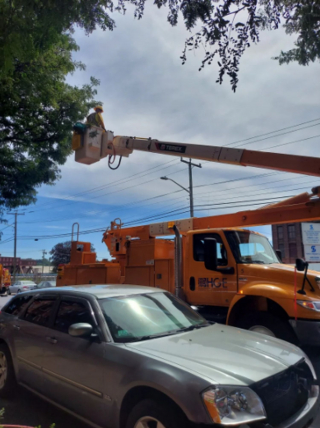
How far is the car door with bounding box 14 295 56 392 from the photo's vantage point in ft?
13.8

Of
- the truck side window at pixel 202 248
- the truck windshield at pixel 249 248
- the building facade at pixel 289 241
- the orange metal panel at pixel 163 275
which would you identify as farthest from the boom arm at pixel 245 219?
the building facade at pixel 289 241

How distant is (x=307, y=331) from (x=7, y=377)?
14.1 feet

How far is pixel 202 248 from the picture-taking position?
24.0 feet

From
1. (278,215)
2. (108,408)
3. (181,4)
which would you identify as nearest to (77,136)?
(181,4)

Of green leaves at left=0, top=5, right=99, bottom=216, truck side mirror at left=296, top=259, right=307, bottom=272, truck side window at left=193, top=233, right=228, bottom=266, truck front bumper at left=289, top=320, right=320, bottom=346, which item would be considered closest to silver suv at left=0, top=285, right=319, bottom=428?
truck front bumper at left=289, top=320, right=320, bottom=346

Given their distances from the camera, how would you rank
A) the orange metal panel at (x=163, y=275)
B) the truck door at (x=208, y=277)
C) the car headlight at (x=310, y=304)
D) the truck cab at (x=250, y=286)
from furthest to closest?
1. the orange metal panel at (x=163, y=275)
2. the truck door at (x=208, y=277)
3. the truck cab at (x=250, y=286)
4. the car headlight at (x=310, y=304)

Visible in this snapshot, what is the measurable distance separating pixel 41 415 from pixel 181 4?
17.4 feet

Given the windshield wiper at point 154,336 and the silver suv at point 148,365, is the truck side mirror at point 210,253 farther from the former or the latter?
the windshield wiper at point 154,336

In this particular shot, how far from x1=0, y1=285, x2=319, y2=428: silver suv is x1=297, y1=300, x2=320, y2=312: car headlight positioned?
176 centimetres

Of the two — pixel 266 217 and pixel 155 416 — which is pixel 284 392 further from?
pixel 266 217

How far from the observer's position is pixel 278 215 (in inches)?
267

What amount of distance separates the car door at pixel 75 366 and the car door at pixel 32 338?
0.54 ft

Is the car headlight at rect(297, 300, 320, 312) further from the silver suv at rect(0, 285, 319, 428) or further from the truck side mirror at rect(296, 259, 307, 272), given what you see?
the silver suv at rect(0, 285, 319, 428)

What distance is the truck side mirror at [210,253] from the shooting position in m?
6.66
